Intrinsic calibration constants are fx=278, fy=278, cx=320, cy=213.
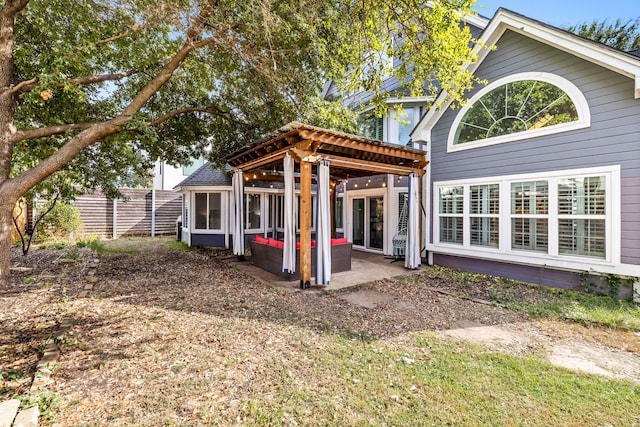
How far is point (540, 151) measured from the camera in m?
5.99

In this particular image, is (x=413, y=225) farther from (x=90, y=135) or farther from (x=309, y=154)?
(x=90, y=135)

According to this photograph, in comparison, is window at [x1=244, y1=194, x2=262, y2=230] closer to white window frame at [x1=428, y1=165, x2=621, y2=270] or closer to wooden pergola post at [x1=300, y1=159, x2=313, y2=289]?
wooden pergola post at [x1=300, y1=159, x2=313, y2=289]

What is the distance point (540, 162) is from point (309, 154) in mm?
4969

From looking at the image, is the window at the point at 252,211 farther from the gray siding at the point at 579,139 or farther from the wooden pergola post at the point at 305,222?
the gray siding at the point at 579,139

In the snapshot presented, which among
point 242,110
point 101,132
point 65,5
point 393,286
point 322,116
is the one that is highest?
point 65,5

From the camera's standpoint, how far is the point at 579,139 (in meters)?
5.49

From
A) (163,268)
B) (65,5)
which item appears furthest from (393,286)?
(65,5)

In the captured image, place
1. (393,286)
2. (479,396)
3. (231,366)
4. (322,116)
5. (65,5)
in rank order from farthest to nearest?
(322,116), (393,286), (65,5), (231,366), (479,396)

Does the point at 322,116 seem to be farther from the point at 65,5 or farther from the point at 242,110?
the point at 65,5

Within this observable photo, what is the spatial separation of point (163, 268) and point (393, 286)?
609cm

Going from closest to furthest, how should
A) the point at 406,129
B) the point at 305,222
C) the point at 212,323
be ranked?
the point at 212,323 → the point at 305,222 → the point at 406,129

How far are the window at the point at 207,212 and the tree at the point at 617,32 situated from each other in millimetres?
18140

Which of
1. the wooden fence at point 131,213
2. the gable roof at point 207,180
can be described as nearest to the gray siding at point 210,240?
the gable roof at point 207,180

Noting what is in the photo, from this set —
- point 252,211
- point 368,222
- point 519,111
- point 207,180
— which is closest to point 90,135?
point 207,180
